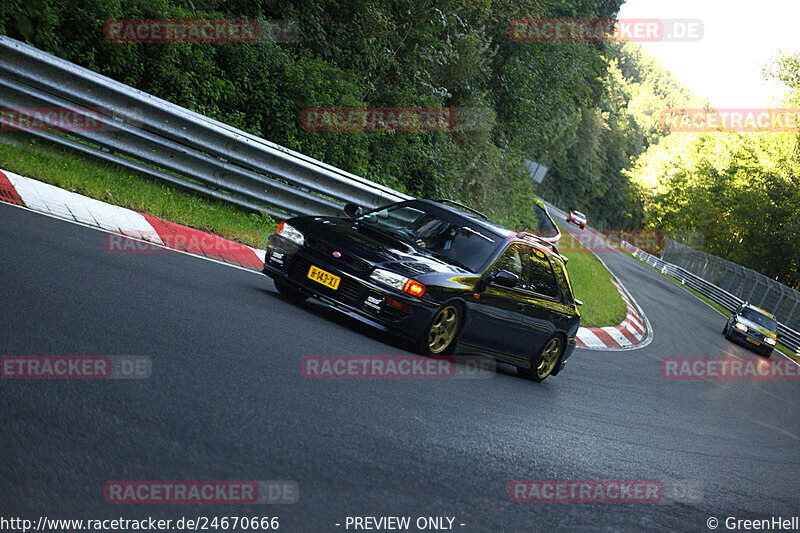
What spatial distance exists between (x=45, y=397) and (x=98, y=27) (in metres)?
9.34

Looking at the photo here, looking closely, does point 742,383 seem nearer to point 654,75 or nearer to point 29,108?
point 29,108

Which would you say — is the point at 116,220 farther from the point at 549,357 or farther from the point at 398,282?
the point at 549,357

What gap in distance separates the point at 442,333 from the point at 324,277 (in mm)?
1275

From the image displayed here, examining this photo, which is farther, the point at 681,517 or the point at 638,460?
the point at 638,460

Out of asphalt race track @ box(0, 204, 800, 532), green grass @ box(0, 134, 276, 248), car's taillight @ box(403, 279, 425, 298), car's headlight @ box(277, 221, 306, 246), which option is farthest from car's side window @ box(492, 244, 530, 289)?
green grass @ box(0, 134, 276, 248)

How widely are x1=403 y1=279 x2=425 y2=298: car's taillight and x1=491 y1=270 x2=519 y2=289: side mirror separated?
1.18 m

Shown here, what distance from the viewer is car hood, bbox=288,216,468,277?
7.99 m

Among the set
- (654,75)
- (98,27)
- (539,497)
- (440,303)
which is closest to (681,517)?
(539,497)

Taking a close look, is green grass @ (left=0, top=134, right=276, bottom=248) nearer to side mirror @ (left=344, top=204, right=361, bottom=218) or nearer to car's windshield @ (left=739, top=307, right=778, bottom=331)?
side mirror @ (left=344, top=204, right=361, bottom=218)

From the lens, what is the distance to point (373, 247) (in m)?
8.25

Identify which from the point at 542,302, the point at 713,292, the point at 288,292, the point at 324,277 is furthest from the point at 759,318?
the point at 713,292

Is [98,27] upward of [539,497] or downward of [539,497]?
upward

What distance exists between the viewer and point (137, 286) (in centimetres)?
686

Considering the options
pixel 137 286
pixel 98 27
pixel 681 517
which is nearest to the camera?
pixel 681 517
